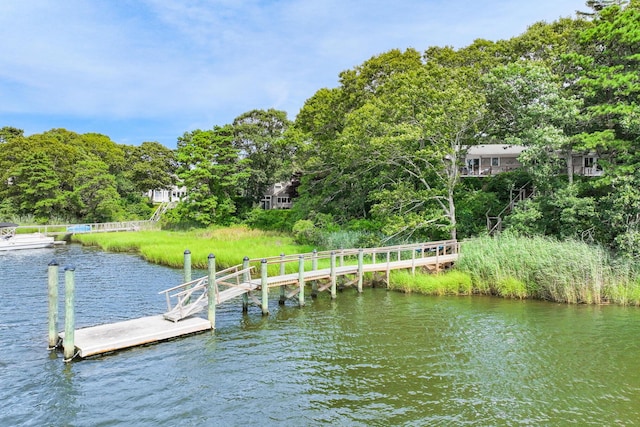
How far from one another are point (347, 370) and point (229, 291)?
21.0 feet

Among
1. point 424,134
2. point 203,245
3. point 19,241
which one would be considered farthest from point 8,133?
point 424,134

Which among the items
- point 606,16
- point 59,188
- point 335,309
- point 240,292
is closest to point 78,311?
point 240,292

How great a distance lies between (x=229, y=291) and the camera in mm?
16094

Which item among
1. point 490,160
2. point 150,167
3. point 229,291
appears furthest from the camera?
point 150,167

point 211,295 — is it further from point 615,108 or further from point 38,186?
point 38,186

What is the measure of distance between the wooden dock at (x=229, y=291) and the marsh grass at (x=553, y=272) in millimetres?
2943

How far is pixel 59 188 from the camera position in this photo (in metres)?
56.3

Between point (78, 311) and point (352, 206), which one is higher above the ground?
point (352, 206)

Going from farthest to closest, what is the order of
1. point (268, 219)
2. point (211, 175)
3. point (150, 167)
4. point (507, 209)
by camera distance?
point (150, 167), point (211, 175), point (268, 219), point (507, 209)

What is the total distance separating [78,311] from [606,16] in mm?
28698

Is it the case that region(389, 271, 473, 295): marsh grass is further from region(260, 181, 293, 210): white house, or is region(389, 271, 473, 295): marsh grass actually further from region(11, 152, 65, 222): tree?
region(11, 152, 65, 222): tree

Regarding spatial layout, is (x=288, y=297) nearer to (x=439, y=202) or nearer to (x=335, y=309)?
(x=335, y=309)

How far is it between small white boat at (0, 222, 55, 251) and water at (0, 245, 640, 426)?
957 inches

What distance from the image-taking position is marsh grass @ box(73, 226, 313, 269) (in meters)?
26.2
